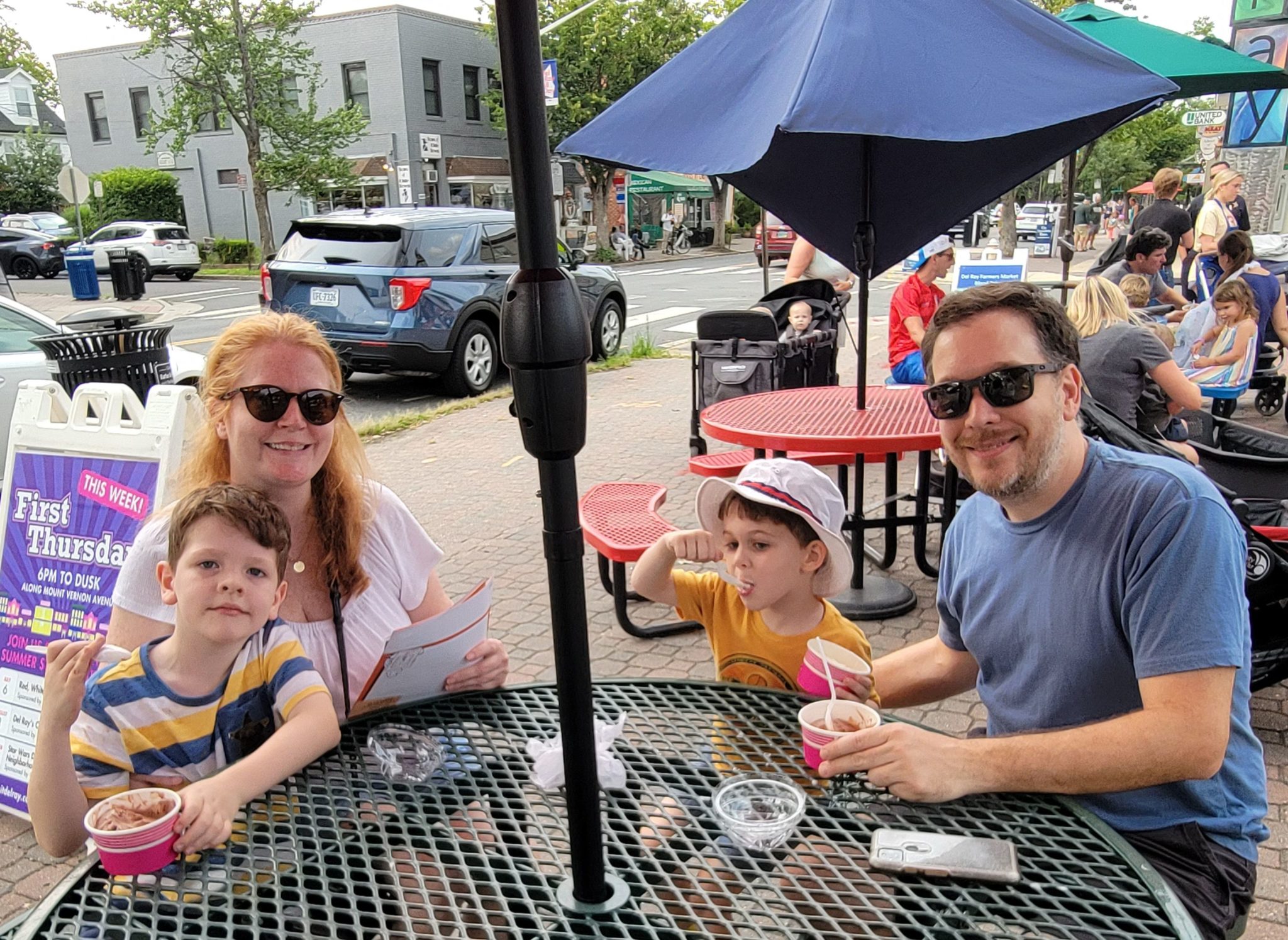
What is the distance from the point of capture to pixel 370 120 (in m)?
35.2

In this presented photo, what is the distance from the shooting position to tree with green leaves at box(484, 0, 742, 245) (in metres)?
33.6

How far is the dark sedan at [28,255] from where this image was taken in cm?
2773

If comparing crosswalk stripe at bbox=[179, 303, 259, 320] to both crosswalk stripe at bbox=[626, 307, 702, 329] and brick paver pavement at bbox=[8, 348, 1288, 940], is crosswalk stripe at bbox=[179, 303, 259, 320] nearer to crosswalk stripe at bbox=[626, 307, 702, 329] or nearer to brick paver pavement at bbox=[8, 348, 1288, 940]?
crosswalk stripe at bbox=[626, 307, 702, 329]

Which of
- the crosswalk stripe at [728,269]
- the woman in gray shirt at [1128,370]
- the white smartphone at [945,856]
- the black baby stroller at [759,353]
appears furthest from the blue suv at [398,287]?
the crosswalk stripe at [728,269]

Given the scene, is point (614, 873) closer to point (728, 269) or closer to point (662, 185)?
point (728, 269)

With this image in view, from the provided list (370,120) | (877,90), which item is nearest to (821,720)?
(877,90)

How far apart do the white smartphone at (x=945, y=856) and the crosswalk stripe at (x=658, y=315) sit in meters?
14.9

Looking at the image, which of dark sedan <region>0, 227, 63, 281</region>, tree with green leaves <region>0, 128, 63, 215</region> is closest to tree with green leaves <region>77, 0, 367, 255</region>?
dark sedan <region>0, 227, 63, 281</region>

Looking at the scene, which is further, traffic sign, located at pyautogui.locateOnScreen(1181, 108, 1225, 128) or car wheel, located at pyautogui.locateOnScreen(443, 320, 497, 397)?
traffic sign, located at pyautogui.locateOnScreen(1181, 108, 1225, 128)

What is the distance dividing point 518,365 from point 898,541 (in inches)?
192

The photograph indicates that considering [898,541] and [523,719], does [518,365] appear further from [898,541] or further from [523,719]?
[898,541]

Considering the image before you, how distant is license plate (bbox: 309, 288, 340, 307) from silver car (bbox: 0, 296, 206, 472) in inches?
113

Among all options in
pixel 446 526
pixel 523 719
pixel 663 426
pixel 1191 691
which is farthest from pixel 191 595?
pixel 663 426

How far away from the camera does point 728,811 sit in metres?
1.55
